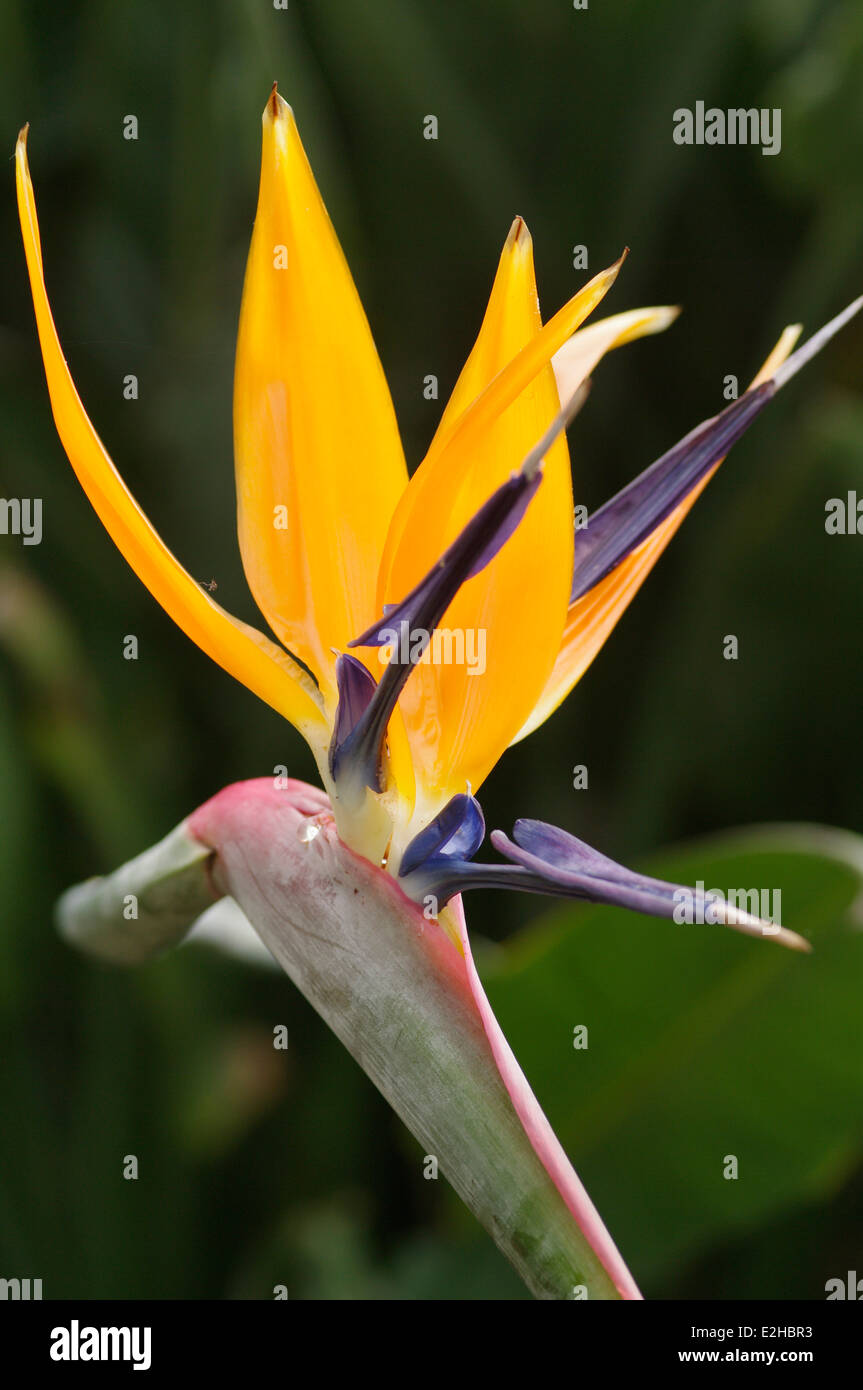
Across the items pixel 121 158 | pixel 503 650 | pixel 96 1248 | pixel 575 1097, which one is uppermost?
pixel 121 158

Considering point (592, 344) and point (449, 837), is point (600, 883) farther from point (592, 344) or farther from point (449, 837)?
point (592, 344)

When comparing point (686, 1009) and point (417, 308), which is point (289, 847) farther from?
point (417, 308)

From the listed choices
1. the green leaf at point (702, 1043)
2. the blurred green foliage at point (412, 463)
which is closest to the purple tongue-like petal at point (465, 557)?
the green leaf at point (702, 1043)

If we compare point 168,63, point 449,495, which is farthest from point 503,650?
point 168,63

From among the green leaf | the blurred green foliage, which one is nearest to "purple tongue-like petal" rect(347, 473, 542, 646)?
the green leaf

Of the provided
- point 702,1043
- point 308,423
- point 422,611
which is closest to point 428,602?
point 422,611

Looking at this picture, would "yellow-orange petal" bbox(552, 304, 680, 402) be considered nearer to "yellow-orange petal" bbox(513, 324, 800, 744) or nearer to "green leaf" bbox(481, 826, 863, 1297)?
"yellow-orange petal" bbox(513, 324, 800, 744)
